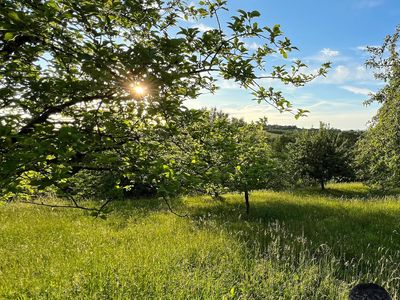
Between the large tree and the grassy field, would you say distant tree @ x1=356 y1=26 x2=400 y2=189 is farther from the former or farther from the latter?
the large tree

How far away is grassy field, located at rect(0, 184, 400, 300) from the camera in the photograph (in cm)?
573

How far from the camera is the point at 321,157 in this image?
87.8 feet

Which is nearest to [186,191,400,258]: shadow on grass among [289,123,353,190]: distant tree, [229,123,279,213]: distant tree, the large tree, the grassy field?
the grassy field

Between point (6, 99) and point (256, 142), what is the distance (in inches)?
493

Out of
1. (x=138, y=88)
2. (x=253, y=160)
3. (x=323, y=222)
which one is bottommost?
(x=323, y=222)

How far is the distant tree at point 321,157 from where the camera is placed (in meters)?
26.7

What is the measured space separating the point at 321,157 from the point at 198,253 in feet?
72.0

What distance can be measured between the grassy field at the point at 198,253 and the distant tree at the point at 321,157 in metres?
12.8

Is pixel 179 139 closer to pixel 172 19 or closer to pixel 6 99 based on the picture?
pixel 172 19

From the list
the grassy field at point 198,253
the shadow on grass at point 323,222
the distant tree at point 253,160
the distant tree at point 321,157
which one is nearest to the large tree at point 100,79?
the grassy field at point 198,253

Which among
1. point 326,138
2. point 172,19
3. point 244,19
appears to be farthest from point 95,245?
point 326,138

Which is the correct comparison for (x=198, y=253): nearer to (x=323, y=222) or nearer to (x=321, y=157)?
(x=323, y=222)

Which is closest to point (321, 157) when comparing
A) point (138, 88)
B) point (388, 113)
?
point (388, 113)

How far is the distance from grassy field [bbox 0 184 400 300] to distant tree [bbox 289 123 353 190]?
503 inches
